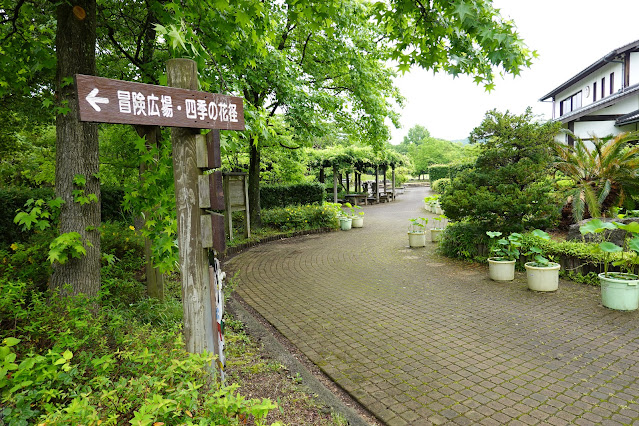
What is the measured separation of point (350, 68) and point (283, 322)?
915cm

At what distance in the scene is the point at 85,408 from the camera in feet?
6.22

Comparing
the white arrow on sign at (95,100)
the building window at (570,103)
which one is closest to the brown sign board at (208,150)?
the white arrow on sign at (95,100)

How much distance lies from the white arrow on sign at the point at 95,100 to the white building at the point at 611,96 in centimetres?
1917

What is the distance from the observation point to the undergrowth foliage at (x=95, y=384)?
2.01 m

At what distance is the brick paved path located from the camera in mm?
3244

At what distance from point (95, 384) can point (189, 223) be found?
1.19 m

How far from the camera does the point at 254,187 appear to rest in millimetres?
13016

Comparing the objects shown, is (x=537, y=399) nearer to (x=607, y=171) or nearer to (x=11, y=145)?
(x=607, y=171)

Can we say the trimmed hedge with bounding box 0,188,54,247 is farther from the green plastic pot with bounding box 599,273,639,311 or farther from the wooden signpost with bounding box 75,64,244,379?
the green plastic pot with bounding box 599,273,639,311

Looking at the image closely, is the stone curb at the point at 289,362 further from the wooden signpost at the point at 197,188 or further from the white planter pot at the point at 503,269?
the white planter pot at the point at 503,269

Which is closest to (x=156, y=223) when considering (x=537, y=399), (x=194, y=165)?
Result: (x=194, y=165)

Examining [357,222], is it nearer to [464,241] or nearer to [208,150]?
[464,241]

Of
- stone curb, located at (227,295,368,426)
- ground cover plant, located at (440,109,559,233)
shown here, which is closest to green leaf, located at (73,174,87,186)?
stone curb, located at (227,295,368,426)

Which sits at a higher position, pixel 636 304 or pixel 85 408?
pixel 85 408
